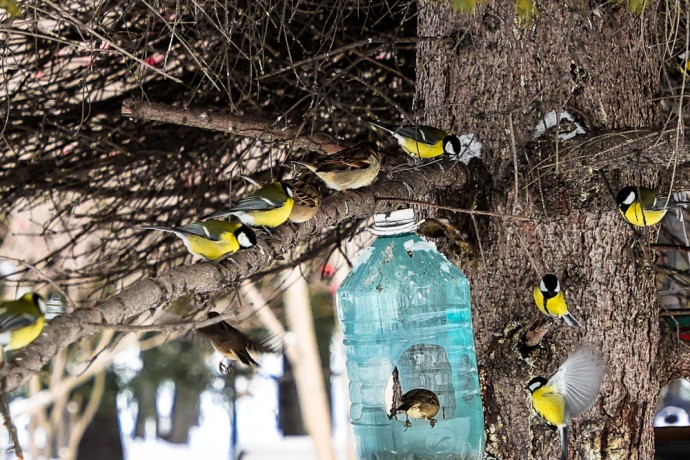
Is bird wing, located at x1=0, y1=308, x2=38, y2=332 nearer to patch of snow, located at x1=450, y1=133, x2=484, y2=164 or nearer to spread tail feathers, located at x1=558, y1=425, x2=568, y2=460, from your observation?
patch of snow, located at x1=450, y1=133, x2=484, y2=164

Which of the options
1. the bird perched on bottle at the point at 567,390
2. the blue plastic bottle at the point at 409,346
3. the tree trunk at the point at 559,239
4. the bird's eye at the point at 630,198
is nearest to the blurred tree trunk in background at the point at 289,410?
the blue plastic bottle at the point at 409,346

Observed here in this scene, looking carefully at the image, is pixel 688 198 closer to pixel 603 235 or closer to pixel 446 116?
pixel 603 235

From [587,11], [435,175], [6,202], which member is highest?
[587,11]

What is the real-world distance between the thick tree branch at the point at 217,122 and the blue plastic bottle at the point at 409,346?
0.37 meters

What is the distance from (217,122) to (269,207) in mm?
294

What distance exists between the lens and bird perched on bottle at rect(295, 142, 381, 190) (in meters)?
2.18

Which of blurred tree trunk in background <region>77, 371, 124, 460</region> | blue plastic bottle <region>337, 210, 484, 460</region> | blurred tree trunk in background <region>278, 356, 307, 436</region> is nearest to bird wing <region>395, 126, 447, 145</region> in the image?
blue plastic bottle <region>337, 210, 484, 460</region>

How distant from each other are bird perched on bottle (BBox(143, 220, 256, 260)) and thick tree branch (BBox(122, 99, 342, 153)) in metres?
0.24

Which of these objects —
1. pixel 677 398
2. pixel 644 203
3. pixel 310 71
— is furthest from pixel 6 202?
pixel 677 398

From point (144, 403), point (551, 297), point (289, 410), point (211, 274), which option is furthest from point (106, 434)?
point (211, 274)

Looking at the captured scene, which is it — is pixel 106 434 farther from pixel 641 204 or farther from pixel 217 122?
pixel 641 204

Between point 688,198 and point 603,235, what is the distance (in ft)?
2.09

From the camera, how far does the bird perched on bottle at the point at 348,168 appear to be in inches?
85.7

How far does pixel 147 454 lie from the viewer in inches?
384
